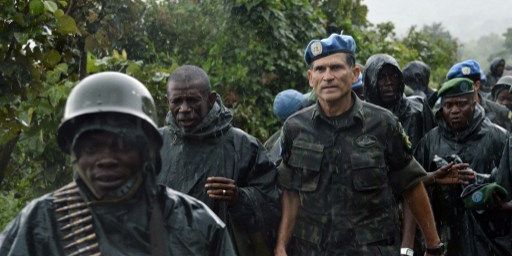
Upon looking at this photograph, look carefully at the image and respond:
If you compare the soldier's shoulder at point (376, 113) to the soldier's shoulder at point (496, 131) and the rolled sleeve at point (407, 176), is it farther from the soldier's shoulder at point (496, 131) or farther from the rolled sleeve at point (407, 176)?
the soldier's shoulder at point (496, 131)

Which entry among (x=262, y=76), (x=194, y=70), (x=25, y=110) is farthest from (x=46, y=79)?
(x=262, y=76)

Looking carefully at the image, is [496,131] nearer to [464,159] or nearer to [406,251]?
[464,159]

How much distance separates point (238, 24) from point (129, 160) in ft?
29.6

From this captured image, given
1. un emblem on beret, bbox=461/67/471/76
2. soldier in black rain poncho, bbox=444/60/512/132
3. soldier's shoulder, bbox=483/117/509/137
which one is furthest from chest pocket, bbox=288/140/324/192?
un emblem on beret, bbox=461/67/471/76

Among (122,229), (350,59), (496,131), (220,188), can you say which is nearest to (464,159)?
(496,131)

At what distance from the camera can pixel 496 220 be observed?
684cm

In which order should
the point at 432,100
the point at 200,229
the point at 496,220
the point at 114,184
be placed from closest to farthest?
1. the point at 114,184
2. the point at 200,229
3. the point at 496,220
4. the point at 432,100

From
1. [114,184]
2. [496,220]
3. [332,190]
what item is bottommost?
[496,220]

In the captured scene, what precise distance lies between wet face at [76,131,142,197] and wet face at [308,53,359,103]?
2175 mm

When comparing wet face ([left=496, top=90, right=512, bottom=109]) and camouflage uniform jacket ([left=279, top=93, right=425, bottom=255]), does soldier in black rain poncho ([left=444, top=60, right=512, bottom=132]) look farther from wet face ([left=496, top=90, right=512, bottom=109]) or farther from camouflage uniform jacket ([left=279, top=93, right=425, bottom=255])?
camouflage uniform jacket ([left=279, top=93, right=425, bottom=255])

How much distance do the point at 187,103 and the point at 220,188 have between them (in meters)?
0.54

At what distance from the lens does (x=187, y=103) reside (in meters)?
5.52

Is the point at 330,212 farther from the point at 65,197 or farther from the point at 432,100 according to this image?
the point at 432,100

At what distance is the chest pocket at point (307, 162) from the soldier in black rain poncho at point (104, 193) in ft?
6.25
